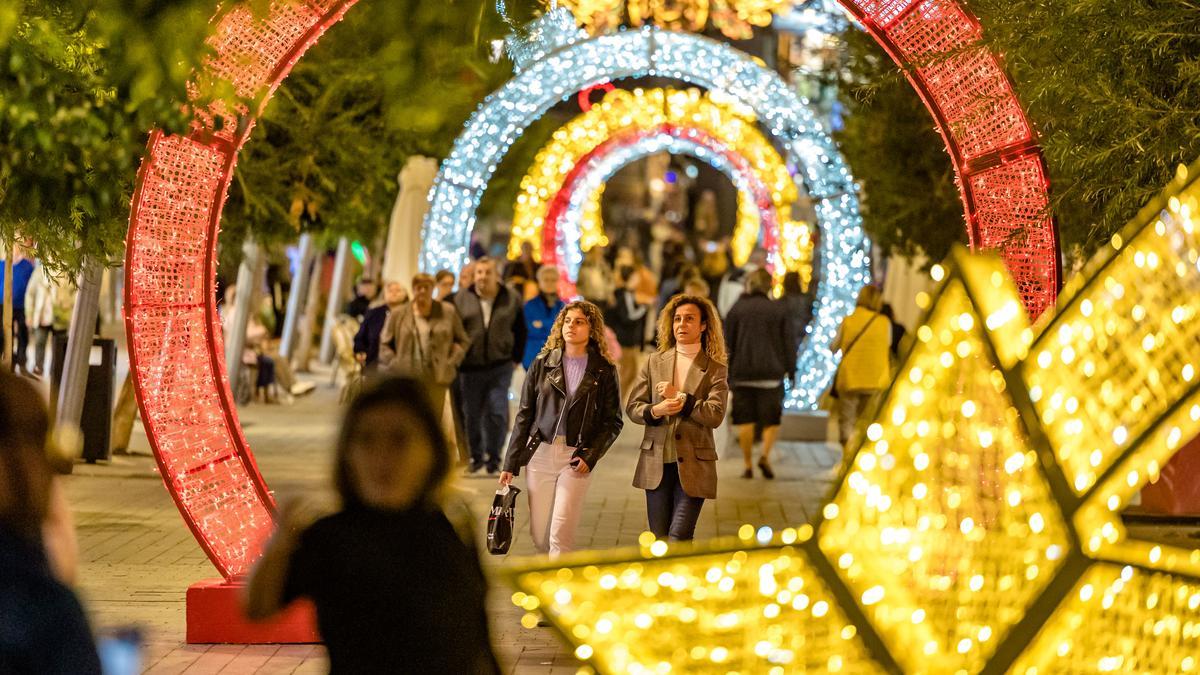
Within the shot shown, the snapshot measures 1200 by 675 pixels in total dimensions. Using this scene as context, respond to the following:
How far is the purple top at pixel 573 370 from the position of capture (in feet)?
29.3

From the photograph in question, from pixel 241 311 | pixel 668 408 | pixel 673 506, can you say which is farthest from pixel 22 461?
pixel 241 311

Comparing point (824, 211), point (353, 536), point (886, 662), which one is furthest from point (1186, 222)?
point (824, 211)

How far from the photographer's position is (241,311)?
19.0m

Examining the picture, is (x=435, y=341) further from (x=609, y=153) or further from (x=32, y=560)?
(x=609, y=153)

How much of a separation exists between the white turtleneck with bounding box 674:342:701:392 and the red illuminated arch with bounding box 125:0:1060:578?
1.57 meters

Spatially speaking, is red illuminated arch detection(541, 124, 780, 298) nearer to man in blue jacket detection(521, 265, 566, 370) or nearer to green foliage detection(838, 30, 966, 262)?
green foliage detection(838, 30, 966, 262)

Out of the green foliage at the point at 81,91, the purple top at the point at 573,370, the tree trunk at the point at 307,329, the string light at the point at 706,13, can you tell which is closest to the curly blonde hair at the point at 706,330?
the purple top at the point at 573,370

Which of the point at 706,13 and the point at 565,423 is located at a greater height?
the point at 706,13

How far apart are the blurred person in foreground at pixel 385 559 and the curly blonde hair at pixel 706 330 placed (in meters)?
5.19

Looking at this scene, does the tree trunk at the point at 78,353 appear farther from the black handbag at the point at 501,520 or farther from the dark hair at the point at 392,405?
the dark hair at the point at 392,405

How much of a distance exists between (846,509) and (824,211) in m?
16.9

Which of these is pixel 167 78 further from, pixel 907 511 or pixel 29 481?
pixel 907 511

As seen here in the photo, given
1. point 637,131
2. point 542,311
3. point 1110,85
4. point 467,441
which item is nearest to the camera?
point 1110,85

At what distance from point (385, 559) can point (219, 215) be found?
184 inches
